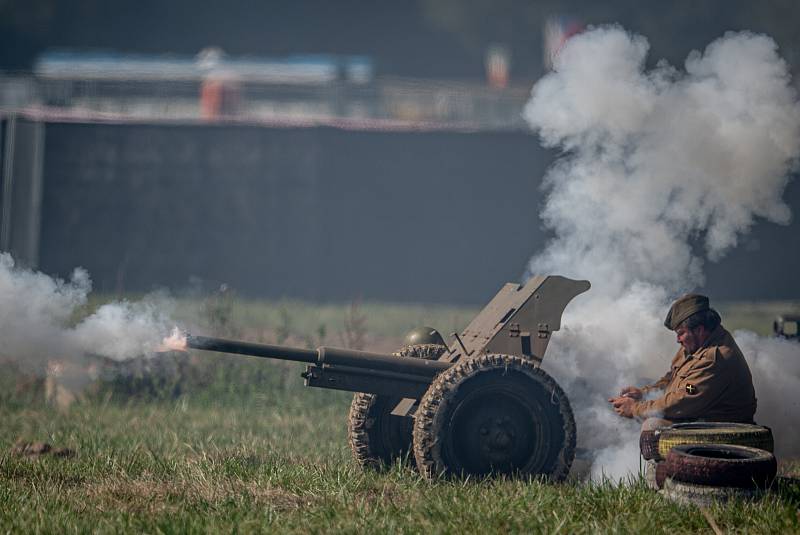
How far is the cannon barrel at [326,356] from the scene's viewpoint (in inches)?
355

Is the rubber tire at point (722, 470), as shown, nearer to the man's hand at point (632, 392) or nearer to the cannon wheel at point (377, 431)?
the man's hand at point (632, 392)

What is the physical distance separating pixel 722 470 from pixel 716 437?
53 cm

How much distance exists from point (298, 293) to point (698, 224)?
13.5m

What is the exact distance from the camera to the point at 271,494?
848 centimetres

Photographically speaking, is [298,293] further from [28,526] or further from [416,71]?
[416,71]

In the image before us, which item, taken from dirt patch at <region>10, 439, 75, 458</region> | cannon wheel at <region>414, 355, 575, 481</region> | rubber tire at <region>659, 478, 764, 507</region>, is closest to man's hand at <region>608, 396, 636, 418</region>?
cannon wheel at <region>414, 355, 575, 481</region>

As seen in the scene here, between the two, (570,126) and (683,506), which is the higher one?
(570,126)

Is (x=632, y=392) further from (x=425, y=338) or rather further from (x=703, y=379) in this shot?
(x=425, y=338)

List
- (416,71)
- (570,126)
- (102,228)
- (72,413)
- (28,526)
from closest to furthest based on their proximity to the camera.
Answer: (28,526), (570,126), (72,413), (102,228), (416,71)

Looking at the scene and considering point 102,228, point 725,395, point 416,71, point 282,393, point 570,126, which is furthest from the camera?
point 416,71

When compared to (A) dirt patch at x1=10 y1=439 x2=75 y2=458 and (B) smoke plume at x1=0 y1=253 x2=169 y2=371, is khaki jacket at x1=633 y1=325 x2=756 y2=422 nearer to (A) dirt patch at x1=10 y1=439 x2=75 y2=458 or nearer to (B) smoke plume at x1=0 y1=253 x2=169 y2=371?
(B) smoke plume at x1=0 y1=253 x2=169 y2=371

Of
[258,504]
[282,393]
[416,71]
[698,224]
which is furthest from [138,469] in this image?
[416,71]

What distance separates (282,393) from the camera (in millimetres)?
14492

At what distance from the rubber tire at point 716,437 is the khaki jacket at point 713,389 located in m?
0.39
